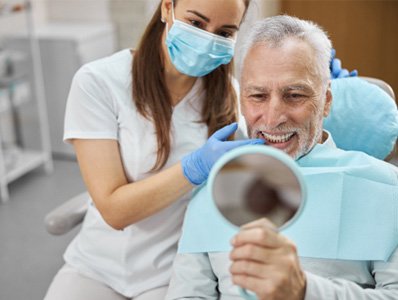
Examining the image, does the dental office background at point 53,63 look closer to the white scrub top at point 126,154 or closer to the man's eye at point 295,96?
the white scrub top at point 126,154

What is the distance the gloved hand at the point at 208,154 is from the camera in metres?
1.22

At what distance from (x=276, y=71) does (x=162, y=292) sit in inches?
27.9

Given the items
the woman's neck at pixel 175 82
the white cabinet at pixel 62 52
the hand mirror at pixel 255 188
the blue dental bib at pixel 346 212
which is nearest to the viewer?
the hand mirror at pixel 255 188

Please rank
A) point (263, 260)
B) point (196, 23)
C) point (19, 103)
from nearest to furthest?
1. point (263, 260)
2. point (196, 23)
3. point (19, 103)

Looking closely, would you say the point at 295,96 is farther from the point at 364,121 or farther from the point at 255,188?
the point at 255,188

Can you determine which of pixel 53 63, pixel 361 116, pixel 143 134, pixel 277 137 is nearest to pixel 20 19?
pixel 53 63

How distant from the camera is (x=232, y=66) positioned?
1646 millimetres

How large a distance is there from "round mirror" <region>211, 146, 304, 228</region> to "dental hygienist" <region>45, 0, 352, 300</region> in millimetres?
597

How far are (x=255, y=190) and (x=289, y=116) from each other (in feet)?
1.47

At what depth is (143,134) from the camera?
1521mm

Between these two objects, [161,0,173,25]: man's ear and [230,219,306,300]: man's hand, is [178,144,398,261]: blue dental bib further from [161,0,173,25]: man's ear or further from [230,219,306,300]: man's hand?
[161,0,173,25]: man's ear

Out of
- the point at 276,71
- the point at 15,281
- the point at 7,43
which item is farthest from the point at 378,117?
the point at 7,43

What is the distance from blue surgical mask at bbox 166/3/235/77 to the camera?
146 cm

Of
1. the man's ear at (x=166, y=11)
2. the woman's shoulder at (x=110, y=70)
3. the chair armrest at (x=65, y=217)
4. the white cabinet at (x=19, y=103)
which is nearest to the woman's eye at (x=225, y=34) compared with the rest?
the man's ear at (x=166, y=11)
